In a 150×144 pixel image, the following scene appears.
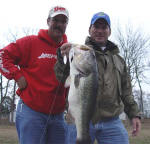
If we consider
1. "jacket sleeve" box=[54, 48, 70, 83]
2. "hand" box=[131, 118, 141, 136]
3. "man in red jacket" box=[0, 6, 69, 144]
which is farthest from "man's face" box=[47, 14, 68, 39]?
"hand" box=[131, 118, 141, 136]

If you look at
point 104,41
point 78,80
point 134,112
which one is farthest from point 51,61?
point 134,112

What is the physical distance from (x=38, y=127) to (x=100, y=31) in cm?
185

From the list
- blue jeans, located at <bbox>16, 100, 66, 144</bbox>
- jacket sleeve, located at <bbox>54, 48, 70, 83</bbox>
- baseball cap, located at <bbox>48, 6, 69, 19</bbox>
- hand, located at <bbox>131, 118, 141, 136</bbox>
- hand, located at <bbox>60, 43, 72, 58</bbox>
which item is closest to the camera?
hand, located at <bbox>60, 43, 72, 58</bbox>

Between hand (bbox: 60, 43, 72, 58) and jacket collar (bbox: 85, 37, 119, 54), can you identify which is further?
jacket collar (bbox: 85, 37, 119, 54)

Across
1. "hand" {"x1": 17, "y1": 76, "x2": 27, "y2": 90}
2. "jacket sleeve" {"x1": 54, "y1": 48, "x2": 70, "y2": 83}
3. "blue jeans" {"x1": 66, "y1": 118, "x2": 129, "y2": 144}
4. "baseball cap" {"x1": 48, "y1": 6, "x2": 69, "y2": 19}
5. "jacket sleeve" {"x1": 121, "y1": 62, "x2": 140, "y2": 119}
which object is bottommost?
"blue jeans" {"x1": 66, "y1": 118, "x2": 129, "y2": 144}

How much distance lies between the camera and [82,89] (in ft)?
9.91

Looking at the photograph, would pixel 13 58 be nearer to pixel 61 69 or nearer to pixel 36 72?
pixel 36 72

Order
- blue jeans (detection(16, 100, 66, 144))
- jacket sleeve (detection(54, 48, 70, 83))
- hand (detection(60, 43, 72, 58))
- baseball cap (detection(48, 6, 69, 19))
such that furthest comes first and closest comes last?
baseball cap (detection(48, 6, 69, 19)) → blue jeans (detection(16, 100, 66, 144)) → jacket sleeve (detection(54, 48, 70, 83)) → hand (detection(60, 43, 72, 58))

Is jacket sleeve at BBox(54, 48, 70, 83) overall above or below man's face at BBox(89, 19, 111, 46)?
below

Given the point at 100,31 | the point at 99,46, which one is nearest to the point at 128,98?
the point at 99,46

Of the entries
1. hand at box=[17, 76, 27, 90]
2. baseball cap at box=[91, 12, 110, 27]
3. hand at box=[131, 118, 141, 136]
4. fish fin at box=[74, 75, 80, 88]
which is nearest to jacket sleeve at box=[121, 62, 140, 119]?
hand at box=[131, 118, 141, 136]

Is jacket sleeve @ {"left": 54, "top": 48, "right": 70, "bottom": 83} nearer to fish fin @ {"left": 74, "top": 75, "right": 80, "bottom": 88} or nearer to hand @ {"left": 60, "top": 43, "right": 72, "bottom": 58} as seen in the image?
hand @ {"left": 60, "top": 43, "right": 72, "bottom": 58}

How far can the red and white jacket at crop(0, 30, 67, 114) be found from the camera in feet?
13.0

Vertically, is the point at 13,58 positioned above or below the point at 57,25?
below
